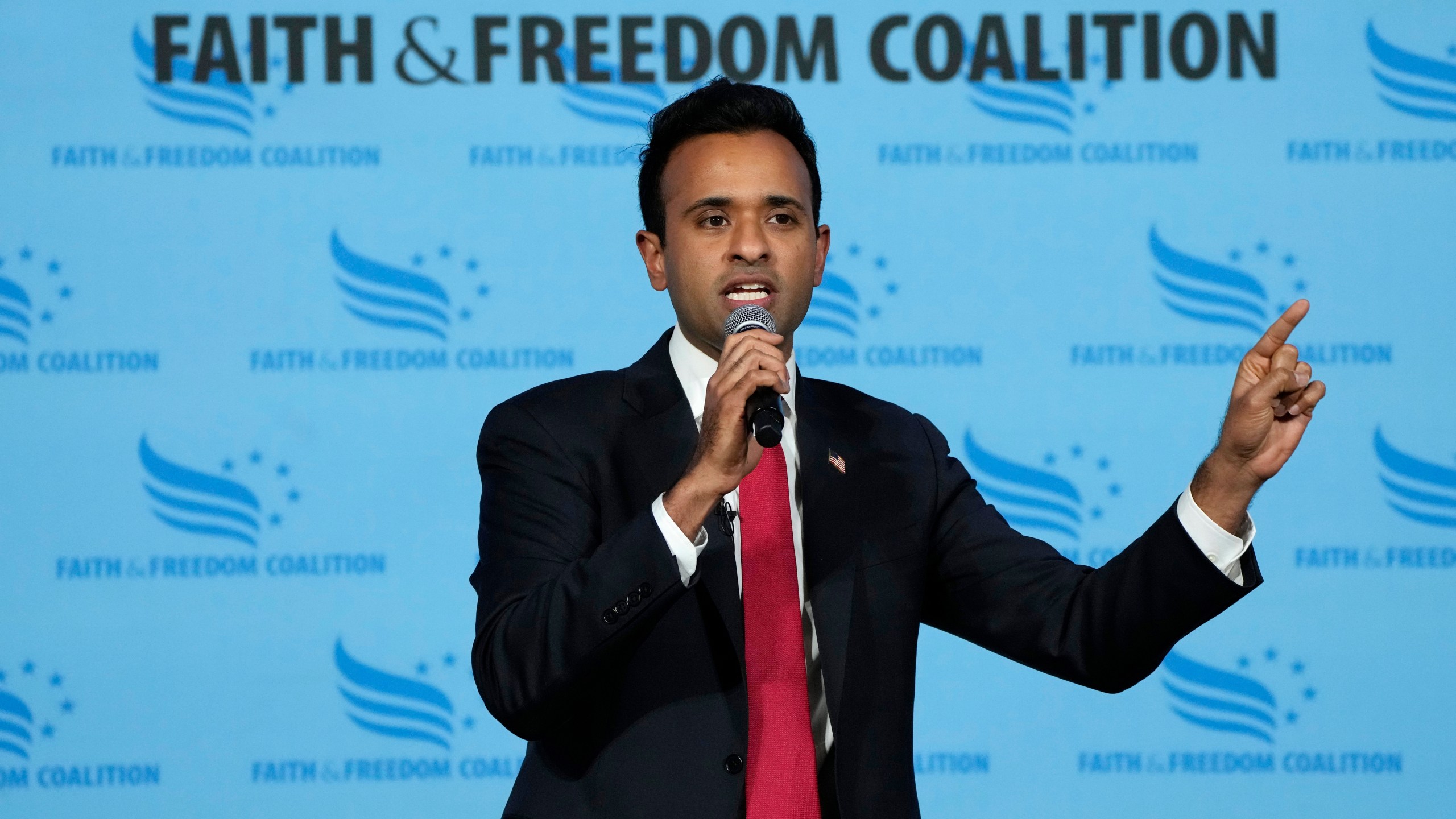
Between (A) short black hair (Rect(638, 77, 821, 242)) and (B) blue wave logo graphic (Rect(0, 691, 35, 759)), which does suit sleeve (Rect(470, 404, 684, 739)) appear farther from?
(B) blue wave logo graphic (Rect(0, 691, 35, 759))

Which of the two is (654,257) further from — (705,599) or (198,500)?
(198,500)

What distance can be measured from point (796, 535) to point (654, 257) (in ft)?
1.55

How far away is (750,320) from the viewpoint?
1.73 m

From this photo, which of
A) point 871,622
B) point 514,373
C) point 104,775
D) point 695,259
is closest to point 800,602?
point 871,622

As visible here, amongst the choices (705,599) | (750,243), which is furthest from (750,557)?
(750,243)

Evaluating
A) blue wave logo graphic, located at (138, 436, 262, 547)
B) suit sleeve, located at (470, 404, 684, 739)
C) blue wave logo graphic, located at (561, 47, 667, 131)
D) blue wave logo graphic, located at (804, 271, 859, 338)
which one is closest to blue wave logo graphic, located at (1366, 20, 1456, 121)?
blue wave logo graphic, located at (804, 271, 859, 338)

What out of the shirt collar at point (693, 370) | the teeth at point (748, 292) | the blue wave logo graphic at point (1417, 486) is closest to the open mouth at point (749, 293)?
the teeth at point (748, 292)

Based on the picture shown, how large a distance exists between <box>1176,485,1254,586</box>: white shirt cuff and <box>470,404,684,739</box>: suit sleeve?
622mm

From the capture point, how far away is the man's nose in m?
1.84

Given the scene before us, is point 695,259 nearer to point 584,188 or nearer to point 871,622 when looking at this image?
point 871,622

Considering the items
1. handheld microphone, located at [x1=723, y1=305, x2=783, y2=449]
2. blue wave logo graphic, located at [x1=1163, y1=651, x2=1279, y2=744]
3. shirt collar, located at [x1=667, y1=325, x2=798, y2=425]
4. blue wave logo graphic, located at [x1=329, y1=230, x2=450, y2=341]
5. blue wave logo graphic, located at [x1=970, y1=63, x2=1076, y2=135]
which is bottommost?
blue wave logo graphic, located at [x1=1163, y1=651, x2=1279, y2=744]

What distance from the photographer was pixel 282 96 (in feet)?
12.1

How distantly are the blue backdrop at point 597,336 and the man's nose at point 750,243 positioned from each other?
1.80 meters

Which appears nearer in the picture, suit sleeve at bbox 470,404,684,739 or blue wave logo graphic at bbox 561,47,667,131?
suit sleeve at bbox 470,404,684,739
